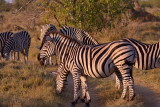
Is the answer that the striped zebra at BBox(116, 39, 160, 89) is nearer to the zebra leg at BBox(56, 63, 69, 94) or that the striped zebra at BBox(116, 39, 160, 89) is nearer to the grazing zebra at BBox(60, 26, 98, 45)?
the zebra leg at BBox(56, 63, 69, 94)

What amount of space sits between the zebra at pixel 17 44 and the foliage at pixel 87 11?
2464 mm

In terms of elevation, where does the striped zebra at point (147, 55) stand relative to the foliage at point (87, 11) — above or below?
below

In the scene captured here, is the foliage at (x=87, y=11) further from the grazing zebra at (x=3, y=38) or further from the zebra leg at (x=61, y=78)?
the zebra leg at (x=61, y=78)

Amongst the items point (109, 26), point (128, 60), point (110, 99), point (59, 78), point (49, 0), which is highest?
point (49, 0)

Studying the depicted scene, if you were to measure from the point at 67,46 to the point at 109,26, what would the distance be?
941cm

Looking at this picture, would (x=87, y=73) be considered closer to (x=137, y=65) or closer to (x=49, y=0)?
(x=137, y=65)

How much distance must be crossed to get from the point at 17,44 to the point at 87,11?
407cm

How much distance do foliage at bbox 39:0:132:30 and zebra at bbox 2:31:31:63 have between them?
8.08ft

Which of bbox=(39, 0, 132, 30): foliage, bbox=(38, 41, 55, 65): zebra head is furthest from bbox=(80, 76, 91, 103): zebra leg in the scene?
bbox=(39, 0, 132, 30): foliage

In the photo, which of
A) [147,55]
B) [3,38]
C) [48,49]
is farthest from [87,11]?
[48,49]

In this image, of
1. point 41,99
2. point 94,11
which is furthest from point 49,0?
point 41,99

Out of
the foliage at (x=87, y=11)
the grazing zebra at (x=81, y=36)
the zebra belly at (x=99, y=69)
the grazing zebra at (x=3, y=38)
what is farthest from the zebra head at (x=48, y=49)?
the foliage at (x=87, y=11)

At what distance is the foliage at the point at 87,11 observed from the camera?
14.7 m

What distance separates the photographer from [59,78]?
7.41 m
